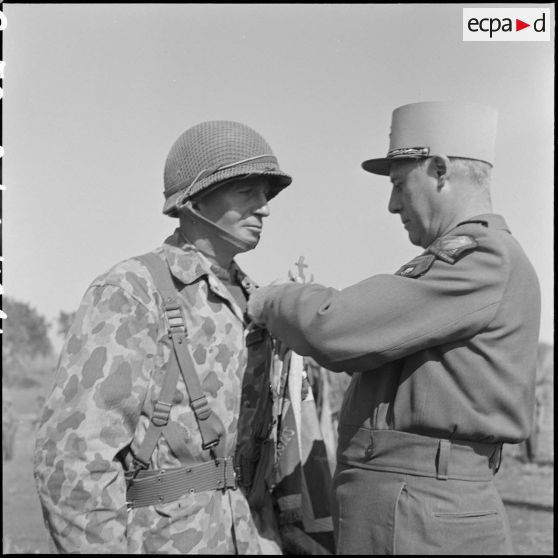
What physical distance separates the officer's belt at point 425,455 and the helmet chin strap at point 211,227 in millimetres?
1039

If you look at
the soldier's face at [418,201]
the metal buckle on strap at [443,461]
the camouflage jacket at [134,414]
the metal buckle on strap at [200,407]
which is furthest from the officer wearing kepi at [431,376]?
the metal buckle on strap at [200,407]

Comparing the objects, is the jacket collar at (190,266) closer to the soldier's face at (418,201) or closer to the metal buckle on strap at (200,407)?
the metal buckle on strap at (200,407)

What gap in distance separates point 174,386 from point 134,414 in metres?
0.20

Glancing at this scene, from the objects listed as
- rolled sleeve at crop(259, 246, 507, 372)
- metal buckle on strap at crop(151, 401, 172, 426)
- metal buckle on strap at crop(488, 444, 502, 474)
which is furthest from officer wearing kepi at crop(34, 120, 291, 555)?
metal buckle on strap at crop(488, 444, 502, 474)

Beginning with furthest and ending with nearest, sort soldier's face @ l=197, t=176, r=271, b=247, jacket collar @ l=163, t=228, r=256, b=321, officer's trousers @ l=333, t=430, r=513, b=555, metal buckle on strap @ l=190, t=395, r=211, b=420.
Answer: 1. soldier's face @ l=197, t=176, r=271, b=247
2. jacket collar @ l=163, t=228, r=256, b=321
3. metal buckle on strap @ l=190, t=395, r=211, b=420
4. officer's trousers @ l=333, t=430, r=513, b=555

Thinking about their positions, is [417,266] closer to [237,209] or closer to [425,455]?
[425,455]

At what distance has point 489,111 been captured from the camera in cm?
362

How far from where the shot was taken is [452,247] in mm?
3223

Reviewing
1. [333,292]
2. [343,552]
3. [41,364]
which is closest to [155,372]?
[333,292]

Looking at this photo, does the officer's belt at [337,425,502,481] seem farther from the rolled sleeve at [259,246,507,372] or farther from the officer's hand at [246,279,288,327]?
the officer's hand at [246,279,288,327]

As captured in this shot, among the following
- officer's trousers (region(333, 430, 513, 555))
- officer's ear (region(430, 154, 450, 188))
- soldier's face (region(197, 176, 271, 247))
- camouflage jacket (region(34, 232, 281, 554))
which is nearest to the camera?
camouflage jacket (region(34, 232, 281, 554))

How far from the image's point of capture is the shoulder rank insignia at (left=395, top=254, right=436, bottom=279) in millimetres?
3203

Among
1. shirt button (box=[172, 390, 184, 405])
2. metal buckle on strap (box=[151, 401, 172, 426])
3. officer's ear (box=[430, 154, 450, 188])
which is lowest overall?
metal buckle on strap (box=[151, 401, 172, 426])

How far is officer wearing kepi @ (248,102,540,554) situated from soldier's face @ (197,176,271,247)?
408 millimetres
